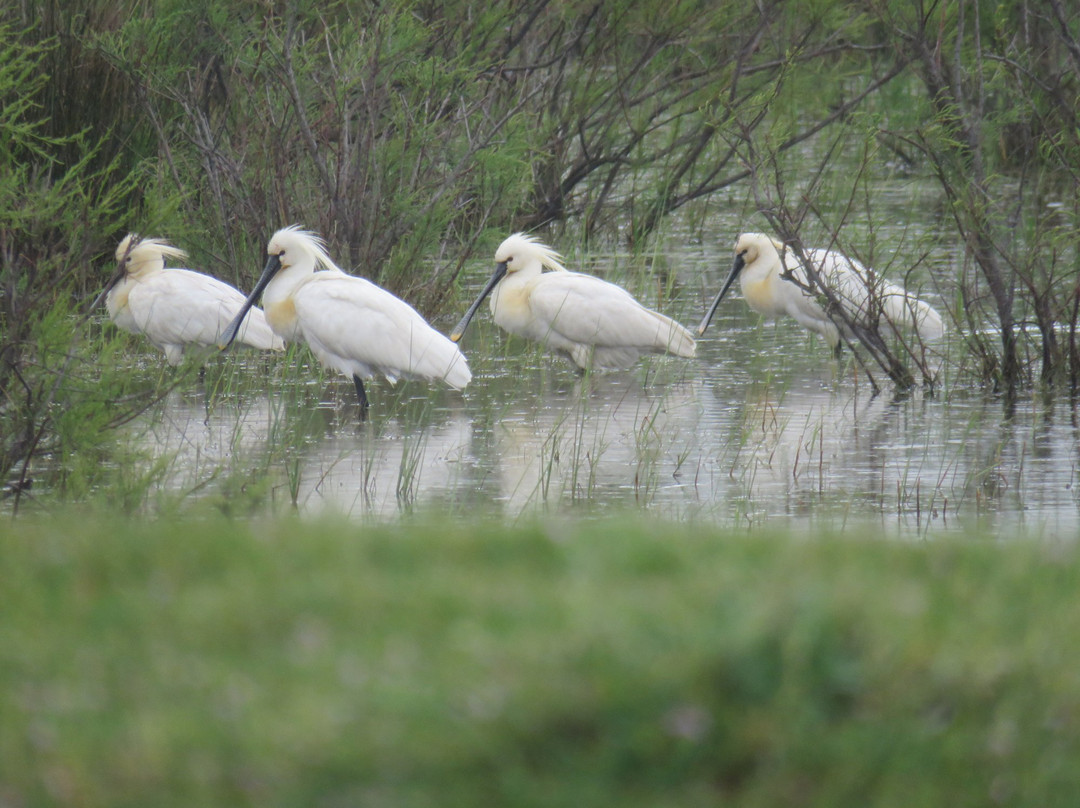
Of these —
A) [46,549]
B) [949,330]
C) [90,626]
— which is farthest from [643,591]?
[949,330]

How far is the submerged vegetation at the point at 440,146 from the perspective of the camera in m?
8.00

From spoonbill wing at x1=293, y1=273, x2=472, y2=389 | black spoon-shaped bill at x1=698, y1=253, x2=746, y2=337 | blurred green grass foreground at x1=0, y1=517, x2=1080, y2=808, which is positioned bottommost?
blurred green grass foreground at x1=0, y1=517, x2=1080, y2=808

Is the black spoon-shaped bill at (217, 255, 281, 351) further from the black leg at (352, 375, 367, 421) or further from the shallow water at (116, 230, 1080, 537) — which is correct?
the black leg at (352, 375, 367, 421)

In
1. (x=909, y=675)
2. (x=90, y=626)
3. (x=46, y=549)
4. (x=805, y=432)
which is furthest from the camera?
(x=805, y=432)

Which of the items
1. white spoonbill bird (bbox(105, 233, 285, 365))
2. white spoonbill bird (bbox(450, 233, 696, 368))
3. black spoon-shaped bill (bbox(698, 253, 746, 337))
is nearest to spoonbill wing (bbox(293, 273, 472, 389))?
white spoonbill bird (bbox(105, 233, 285, 365))

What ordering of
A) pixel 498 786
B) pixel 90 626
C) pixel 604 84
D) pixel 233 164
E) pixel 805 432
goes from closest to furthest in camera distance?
pixel 498 786 < pixel 90 626 < pixel 805 432 < pixel 233 164 < pixel 604 84

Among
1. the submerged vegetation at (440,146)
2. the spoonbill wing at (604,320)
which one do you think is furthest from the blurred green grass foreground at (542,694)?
the spoonbill wing at (604,320)

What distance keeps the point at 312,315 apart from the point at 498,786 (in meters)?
6.96

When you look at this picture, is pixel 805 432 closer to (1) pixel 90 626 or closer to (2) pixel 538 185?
(1) pixel 90 626

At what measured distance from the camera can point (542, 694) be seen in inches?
109

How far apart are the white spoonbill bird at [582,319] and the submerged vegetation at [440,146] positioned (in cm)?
95

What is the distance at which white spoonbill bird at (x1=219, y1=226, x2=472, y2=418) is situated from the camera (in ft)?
30.1

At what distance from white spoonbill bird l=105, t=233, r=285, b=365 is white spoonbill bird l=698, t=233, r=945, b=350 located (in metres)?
3.33

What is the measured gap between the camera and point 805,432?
8.27 meters
